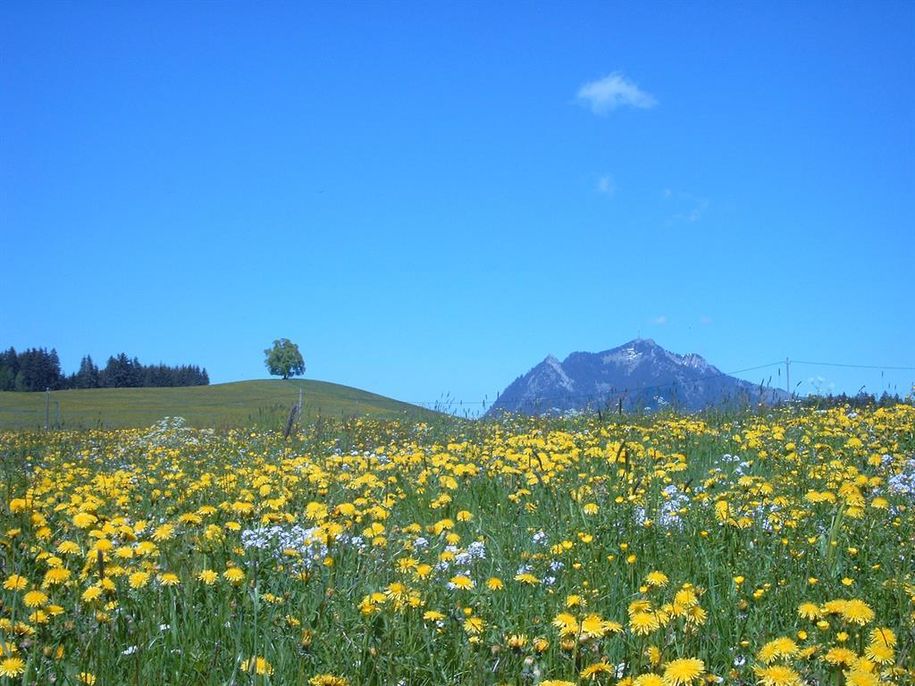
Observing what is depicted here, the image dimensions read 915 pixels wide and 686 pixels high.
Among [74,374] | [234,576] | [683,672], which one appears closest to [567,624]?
[683,672]

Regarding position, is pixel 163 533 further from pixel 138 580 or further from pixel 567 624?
pixel 567 624

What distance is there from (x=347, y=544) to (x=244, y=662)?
1582 millimetres

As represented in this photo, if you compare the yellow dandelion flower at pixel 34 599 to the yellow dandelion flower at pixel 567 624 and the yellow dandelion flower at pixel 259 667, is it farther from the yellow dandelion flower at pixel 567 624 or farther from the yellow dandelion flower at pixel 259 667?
the yellow dandelion flower at pixel 567 624

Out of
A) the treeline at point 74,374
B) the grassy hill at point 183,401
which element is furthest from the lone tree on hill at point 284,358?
the grassy hill at point 183,401

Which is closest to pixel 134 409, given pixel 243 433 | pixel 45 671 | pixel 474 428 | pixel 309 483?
pixel 243 433

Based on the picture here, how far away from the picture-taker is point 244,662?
2914 millimetres

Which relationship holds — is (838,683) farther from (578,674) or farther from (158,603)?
(158,603)

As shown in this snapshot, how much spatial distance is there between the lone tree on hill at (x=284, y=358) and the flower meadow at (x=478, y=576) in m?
111

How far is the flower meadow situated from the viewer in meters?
2.87

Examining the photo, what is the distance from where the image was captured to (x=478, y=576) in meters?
4.20

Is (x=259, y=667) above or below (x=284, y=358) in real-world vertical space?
below

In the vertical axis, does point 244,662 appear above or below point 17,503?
below

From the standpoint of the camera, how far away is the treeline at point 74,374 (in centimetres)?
9944

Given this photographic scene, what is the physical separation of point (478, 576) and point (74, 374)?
110 meters
